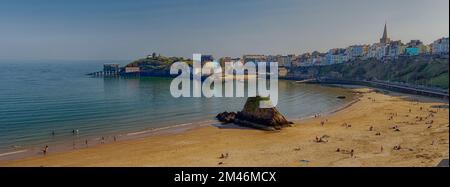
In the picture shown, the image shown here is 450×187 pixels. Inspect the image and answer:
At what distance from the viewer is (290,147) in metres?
35.2

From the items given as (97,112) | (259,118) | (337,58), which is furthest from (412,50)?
(97,112)

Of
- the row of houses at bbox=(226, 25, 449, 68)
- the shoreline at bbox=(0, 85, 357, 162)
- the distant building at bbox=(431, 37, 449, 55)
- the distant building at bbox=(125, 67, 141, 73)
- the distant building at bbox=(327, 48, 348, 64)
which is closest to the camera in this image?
the shoreline at bbox=(0, 85, 357, 162)

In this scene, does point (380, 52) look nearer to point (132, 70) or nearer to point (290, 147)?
point (132, 70)

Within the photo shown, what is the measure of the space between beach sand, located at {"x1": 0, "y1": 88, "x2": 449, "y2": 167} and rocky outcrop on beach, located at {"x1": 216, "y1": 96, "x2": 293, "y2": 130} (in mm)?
1631

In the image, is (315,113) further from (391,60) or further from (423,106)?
A: (391,60)

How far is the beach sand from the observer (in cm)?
3003

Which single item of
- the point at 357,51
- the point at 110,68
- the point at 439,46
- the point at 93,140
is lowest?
the point at 93,140

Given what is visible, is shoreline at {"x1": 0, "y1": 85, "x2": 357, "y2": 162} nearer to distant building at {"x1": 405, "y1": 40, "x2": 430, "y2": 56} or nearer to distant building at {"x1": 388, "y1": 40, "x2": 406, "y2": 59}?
distant building at {"x1": 405, "y1": 40, "x2": 430, "y2": 56}

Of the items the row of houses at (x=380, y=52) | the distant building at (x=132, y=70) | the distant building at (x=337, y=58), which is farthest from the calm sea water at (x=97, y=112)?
the distant building at (x=337, y=58)

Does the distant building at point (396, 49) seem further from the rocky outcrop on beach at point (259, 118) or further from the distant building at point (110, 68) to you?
the distant building at point (110, 68)

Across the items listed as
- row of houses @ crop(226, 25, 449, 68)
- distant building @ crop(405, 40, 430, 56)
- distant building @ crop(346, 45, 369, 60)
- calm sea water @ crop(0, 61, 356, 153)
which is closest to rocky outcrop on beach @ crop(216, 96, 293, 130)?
calm sea water @ crop(0, 61, 356, 153)

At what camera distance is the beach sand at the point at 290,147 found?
3003cm

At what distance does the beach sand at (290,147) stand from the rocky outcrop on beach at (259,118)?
1631 mm

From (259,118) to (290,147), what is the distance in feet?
39.7
